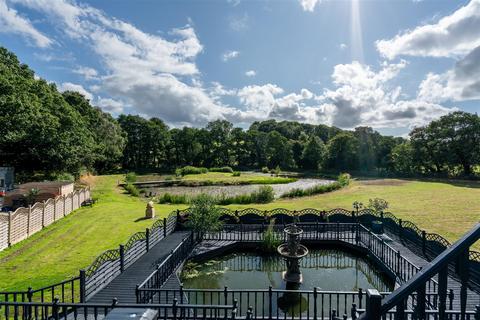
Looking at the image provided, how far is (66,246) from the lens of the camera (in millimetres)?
12805

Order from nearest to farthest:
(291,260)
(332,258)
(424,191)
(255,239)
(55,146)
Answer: (291,260), (332,258), (255,239), (55,146), (424,191)

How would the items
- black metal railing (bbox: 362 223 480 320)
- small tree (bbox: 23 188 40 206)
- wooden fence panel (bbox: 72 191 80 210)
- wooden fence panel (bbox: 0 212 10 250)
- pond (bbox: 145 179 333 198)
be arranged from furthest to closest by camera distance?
pond (bbox: 145 179 333 198), wooden fence panel (bbox: 72 191 80 210), small tree (bbox: 23 188 40 206), wooden fence panel (bbox: 0 212 10 250), black metal railing (bbox: 362 223 480 320)

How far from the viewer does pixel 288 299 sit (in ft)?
29.7

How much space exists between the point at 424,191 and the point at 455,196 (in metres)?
3.22

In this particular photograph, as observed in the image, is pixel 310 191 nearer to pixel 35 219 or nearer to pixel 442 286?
pixel 35 219

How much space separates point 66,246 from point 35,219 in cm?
322

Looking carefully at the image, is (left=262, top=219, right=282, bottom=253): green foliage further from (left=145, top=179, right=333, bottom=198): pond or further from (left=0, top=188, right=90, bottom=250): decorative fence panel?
(left=145, top=179, right=333, bottom=198): pond

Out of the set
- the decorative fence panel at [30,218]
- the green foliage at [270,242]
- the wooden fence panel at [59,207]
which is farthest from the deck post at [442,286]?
the wooden fence panel at [59,207]

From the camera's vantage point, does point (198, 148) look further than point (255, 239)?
Yes

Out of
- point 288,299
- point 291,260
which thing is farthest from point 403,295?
point 291,260

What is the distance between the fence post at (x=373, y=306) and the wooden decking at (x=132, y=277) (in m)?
7.83

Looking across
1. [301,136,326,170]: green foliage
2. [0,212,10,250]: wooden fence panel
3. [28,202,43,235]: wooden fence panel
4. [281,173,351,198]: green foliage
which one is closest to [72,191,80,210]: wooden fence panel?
[28,202,43,235]: wooden fence panel

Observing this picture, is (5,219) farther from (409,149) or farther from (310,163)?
(310,163)

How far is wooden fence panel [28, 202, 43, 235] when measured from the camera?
14125mm
